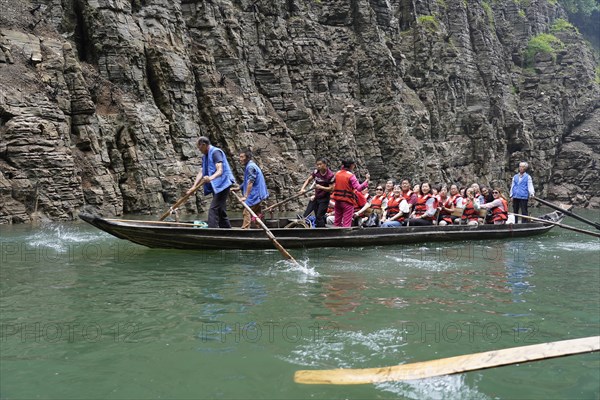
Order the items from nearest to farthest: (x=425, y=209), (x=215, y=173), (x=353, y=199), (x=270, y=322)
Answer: (x=270, y=322) < (x=215, y=173) < (x=353, y=199) < (x=425, y=209)

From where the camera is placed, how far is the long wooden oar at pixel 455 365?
12.4ft

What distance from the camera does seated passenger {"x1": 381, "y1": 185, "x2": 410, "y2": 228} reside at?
1392 centimetres

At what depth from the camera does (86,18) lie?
2483cm

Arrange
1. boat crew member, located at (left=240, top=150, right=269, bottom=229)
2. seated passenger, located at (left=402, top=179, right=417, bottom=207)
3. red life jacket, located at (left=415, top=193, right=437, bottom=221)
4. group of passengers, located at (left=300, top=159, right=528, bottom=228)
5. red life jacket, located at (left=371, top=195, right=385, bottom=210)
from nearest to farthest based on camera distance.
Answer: boat crew member, located at (left=240, top=150, right=269, bottom=229)
group of passengers, located at (left=300, top=159, right=528, bottom=228)
red life jacket, located at (left=415, top=193, right=437, bottom=221)
seated passenger, located at (left=402, top=179, right=417, bottom=207)
red life jacket, located at (left=371, top=195, right=385, bottom=210)

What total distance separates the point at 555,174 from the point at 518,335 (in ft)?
156

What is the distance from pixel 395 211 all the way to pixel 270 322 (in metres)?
9.14

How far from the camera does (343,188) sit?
480 inches

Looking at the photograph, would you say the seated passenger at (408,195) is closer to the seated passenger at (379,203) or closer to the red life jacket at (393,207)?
the red life jacket at (393,207)

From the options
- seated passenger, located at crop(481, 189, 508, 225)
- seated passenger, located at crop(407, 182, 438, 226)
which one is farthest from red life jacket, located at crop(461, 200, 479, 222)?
seated passenger, located at crop(407, 182, 438, 226)

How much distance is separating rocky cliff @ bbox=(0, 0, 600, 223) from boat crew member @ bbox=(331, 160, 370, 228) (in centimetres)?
1189
